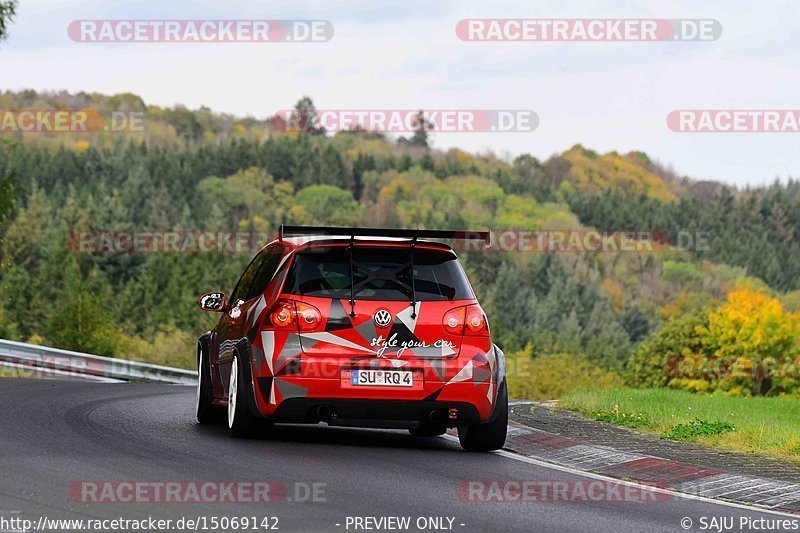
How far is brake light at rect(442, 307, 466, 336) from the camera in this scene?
10828mm

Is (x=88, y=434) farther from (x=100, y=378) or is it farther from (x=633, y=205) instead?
(x=633, y=205)

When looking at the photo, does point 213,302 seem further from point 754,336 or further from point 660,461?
point 754,336

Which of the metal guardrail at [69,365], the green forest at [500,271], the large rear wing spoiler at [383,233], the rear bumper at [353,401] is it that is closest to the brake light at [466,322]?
the rear bumper at [353,401]

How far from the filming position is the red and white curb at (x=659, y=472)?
9008 mm

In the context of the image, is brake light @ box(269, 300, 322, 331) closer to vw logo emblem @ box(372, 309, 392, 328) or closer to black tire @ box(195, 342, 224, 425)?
vw logo emblem @ box(372, 309, 392, 328)

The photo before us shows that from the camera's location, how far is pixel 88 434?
36.6ft

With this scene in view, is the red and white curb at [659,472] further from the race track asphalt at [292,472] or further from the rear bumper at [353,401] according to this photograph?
the rear bumper at [353,401]

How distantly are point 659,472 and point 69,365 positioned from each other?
19.1 meters

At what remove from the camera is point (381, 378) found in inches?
418

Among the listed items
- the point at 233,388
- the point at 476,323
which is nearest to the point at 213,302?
the point at 233,388

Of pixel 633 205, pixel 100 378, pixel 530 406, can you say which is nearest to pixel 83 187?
pixel 633 205

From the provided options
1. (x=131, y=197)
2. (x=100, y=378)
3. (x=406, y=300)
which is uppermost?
(x=131, y=197)

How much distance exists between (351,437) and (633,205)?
18806 centimetres

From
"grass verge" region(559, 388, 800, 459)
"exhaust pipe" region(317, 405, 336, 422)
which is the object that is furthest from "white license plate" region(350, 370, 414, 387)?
"grass verge" region(559, 388, 800, 459)
